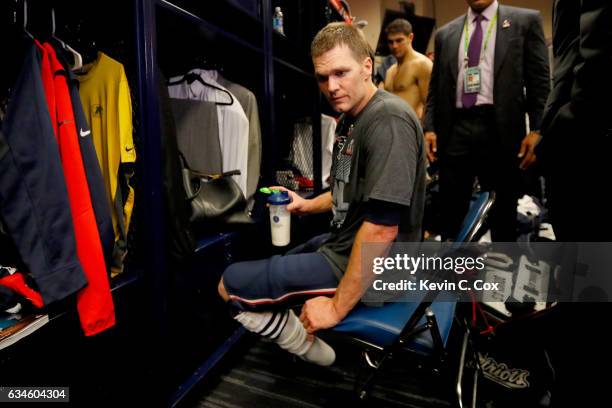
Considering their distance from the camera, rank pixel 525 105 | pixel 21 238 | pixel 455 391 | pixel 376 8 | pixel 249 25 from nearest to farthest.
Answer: pixel 21 238 < pixel 455 391 < pixel 249 25 < pixel 525 105 < pixel 376 8

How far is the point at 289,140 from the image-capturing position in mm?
2777

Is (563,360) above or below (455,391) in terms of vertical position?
above

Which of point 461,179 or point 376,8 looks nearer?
point 461,179

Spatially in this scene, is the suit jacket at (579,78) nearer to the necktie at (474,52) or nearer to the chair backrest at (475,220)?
the chair backrest at (475,220)

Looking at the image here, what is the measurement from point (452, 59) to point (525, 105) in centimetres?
50

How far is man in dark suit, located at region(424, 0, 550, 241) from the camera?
1889 millimetres

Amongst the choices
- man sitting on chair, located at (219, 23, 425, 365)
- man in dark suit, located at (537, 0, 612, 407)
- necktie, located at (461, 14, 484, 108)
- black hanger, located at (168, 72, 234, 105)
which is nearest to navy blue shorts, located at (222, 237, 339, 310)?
man sitting on chair, located at (219, 23, 425, 365)

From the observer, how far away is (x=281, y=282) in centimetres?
114

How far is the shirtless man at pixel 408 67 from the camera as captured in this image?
10.9 ft

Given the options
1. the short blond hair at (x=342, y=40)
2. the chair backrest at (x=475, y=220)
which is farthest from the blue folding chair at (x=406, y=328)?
the short blond hair at (x=342, y=40)

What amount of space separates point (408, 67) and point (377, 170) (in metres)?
2.84

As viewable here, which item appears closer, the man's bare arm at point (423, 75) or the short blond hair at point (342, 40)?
the short blond hair at point (342, 40)

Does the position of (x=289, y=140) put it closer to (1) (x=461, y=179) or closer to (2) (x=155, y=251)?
(1) (x=461, y=179)

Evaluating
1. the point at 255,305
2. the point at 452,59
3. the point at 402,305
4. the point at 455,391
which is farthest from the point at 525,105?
the point at 255,305
